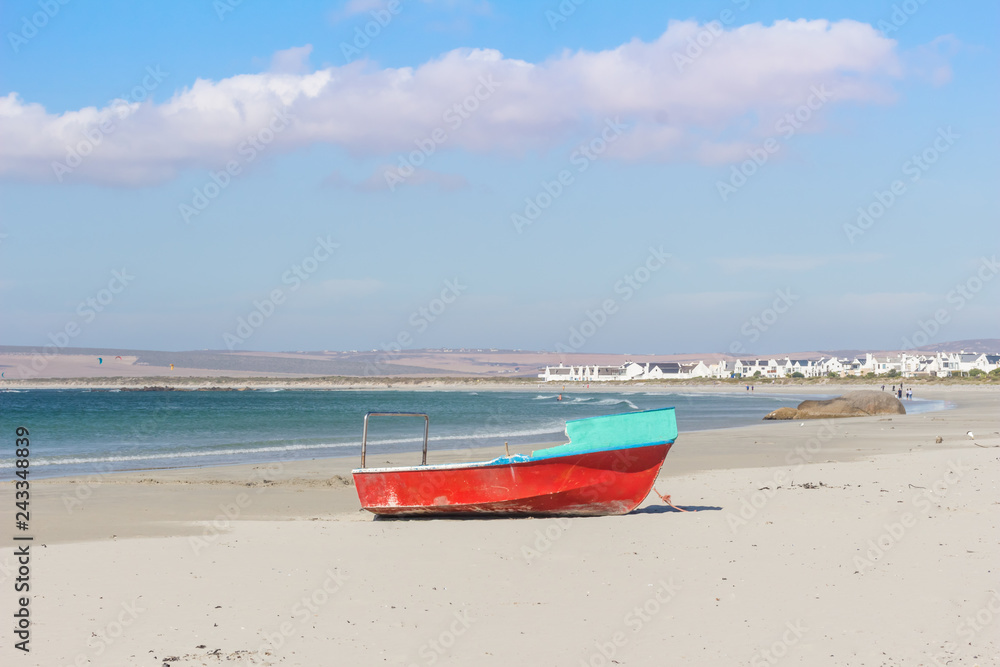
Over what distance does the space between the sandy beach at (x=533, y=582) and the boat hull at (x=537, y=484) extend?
0.32 m

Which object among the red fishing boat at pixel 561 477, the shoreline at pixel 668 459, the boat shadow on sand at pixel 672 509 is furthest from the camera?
the shoreline at pixel 668 459

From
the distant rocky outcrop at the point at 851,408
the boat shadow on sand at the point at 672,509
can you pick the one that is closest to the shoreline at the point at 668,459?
the boat shadow on sand at the point at 672,509

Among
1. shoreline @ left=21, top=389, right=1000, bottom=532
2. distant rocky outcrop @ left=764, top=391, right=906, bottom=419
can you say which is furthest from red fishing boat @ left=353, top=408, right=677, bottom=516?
distant rocky outcrop @ left=764, top=391, right=906, bottom=419

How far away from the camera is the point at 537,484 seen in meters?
12.8

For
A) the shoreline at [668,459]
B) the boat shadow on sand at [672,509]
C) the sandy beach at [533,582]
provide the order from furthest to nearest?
the shoreline at [668,459], the boat shadow on sand at [672,509], the sandy beach at [533,582]

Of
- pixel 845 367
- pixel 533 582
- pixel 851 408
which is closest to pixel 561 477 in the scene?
pixel 533 582

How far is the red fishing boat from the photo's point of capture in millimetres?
12797

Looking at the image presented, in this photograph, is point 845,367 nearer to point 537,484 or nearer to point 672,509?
point 672,509

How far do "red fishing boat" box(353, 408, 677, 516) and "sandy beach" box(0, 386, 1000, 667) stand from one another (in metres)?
0.34

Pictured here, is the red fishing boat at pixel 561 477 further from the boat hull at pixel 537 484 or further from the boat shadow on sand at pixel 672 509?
the boat shadow on sand at pixel 672 509

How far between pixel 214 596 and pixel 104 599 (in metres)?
0.98

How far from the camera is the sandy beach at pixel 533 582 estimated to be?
6.70 meters

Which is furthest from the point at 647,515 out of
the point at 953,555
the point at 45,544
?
the point at 45,544

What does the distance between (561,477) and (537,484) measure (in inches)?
14.5
